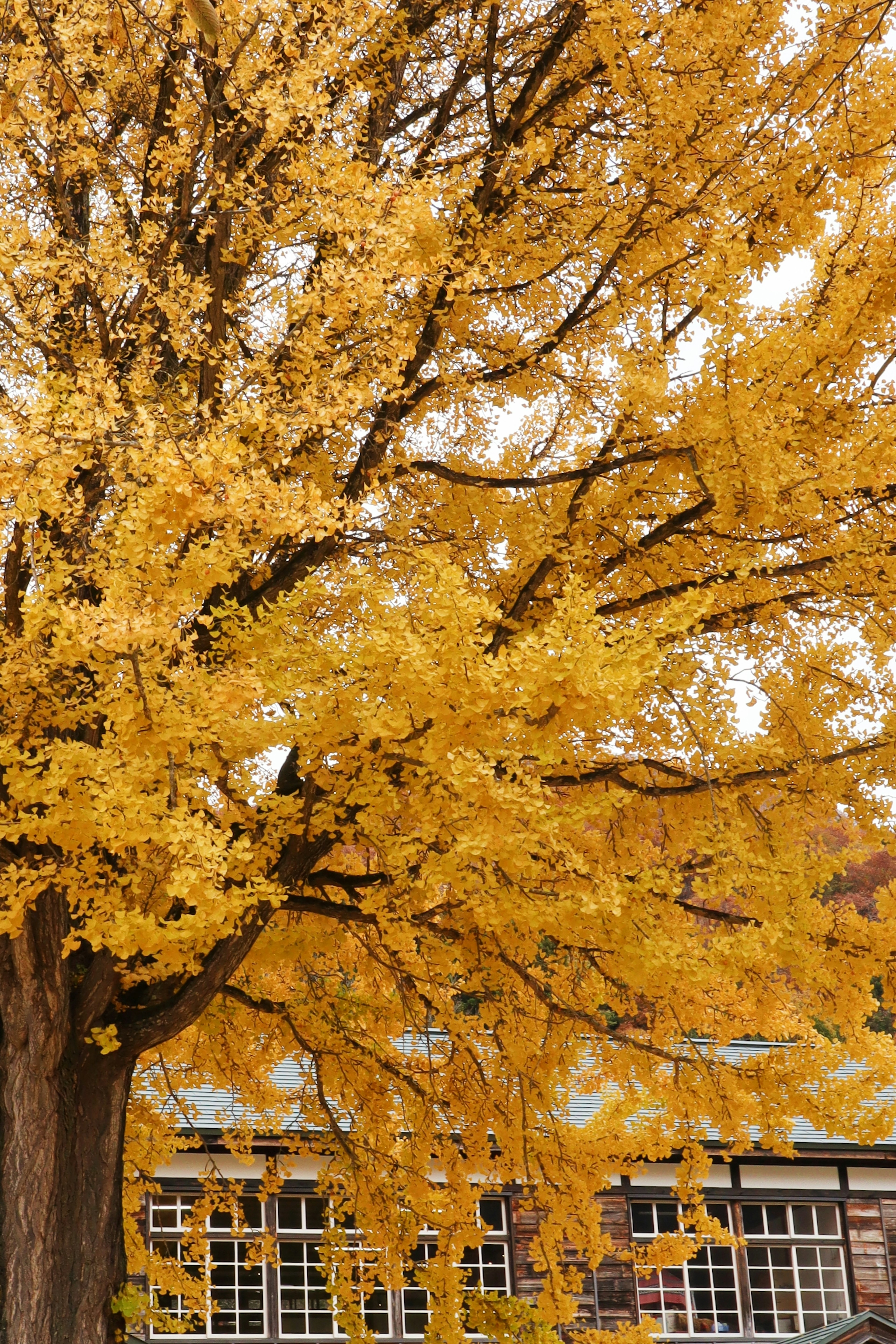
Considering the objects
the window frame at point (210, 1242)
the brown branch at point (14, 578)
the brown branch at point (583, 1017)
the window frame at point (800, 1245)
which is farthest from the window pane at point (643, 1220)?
the brown branch at point (14, 578)

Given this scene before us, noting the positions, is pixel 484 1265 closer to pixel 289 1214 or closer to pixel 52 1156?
pixel 289 1214

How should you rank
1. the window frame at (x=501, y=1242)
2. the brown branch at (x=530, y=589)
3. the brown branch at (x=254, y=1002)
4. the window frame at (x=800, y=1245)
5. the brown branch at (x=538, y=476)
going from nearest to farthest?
the brown branch at (x=538, y=476) < the brown branch at (x=530, y=589) < the brown branch at (x=254, y=1002) < the window frame at (x=501, y=1242) < the window frame at (x=800, y=1245)

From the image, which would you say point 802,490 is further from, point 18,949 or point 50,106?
point 18,949

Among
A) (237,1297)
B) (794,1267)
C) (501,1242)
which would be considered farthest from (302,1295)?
(794,1267)

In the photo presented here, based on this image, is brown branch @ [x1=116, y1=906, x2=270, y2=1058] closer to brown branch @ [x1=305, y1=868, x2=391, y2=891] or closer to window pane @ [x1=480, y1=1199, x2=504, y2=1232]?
brown branch @ [x1=305, y1=868, x2=391, y2=891]

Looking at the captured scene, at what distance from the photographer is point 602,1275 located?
1205cm

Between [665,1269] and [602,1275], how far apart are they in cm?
104

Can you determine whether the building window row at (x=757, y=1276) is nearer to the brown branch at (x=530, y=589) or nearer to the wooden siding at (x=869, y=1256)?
the wooden siding at (x=869, y=1256)

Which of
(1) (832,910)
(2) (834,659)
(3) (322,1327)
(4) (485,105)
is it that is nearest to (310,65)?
(4) (485,105)

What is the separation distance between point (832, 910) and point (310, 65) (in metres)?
4.34

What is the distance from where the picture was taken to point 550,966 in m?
7.54

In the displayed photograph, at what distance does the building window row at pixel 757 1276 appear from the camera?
12250mm

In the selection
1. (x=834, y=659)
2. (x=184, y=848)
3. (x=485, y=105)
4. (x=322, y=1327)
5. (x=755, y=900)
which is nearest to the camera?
(x=184, y=848)

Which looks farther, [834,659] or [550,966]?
[550,966]
